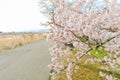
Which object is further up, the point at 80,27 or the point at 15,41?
the point at 80,27

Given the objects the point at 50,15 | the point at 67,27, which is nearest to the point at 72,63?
the point at 67,27

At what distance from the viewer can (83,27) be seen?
683 centimetres

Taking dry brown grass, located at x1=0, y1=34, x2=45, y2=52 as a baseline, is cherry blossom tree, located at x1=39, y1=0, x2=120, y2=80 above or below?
above

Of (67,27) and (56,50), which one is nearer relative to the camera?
(67,27)

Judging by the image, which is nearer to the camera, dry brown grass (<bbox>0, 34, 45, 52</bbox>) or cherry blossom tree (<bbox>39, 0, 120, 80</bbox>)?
cherry blossom tree (<bbox>39, 0, 120, 80</bbox>)

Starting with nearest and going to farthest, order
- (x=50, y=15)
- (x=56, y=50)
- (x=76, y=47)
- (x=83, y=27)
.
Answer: (x=50, y=15)
(x=83, y=27)
(x=56, y=50)
(x=76, y=47)

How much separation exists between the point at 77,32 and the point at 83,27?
8.0 inches

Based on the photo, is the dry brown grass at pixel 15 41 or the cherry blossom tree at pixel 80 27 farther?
the dry brown grass at pixel 15 41

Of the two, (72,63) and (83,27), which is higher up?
(83,27)

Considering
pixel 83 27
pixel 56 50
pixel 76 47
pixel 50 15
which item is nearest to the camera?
pixel 50 15

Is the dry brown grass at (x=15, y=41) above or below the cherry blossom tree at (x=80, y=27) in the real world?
below

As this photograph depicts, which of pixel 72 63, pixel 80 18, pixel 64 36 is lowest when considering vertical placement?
pixel 72 63

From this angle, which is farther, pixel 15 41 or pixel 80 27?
pixel 15 41

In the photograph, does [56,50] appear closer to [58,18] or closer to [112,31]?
[58,18]
